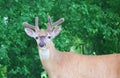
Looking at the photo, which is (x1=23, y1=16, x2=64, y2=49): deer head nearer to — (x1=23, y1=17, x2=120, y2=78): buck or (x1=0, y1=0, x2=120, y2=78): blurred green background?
(x1=23, y1=17, x2=120, y2=78): buck

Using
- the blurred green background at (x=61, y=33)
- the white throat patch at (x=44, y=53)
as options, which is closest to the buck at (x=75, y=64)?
the white throat patch at (x=44, y=53)

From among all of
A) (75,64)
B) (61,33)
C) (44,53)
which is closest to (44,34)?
(44,53)

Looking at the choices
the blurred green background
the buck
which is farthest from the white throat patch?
the blurred green background

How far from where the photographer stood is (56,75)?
10.4m

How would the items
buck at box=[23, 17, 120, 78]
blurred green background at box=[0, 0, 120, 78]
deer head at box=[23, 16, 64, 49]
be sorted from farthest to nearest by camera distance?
A: 1. blurred green background at box=[0, 0, 120, 78]
2. buck at box=[23, 17, 120, 78]
3. deer head at box=[23, 16, 64, 49]

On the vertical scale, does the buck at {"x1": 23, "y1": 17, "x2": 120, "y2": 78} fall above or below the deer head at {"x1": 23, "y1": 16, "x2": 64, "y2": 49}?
below

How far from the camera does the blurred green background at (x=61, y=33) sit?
12102 millimetres

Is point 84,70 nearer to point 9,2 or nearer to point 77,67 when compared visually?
point 77,67

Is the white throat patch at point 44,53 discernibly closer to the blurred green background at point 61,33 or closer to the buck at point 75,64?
the buck at point 75,64

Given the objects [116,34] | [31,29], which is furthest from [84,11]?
[31,29]

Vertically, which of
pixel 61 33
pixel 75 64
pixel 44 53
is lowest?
pixel 75 64

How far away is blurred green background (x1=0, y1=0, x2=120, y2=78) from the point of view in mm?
12102

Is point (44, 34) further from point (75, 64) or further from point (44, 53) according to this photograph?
point (75, 64)

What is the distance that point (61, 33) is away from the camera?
1262cm
